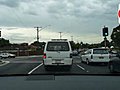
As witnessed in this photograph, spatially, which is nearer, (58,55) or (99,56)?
(58,55)

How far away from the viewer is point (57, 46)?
17500mm

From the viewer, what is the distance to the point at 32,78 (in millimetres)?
5645

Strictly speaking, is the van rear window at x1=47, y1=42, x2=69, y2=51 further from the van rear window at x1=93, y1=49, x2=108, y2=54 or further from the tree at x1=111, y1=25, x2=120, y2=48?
the tree at x1=111, y1=25, x2=120, y2=48

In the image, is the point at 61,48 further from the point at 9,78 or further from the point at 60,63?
the point at 9,78

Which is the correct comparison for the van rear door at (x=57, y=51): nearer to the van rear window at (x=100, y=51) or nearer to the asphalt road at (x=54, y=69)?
the asphalt road at (x=54, y=69)

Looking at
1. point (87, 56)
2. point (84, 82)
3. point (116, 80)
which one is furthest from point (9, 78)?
point (87, 56)

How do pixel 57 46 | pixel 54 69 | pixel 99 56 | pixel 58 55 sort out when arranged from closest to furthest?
1. pixel 58 55
2. pixel 57 46
3. pixel 54 69
4. pixel 99 56

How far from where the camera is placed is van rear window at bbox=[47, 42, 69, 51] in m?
17.4

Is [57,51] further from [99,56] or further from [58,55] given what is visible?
[99,56]

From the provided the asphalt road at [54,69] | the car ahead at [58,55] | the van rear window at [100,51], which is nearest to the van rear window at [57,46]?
the car ahead at [58,55]

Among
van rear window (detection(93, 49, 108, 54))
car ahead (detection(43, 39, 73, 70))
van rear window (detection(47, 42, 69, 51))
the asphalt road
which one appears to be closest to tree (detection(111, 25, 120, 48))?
van rear window (detection(93, 49, 108, 54))

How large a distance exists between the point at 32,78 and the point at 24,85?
1.84ft

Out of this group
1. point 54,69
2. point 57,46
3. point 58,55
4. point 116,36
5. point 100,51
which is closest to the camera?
point 58,55

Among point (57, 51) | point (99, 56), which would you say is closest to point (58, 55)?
point (57, 51)
